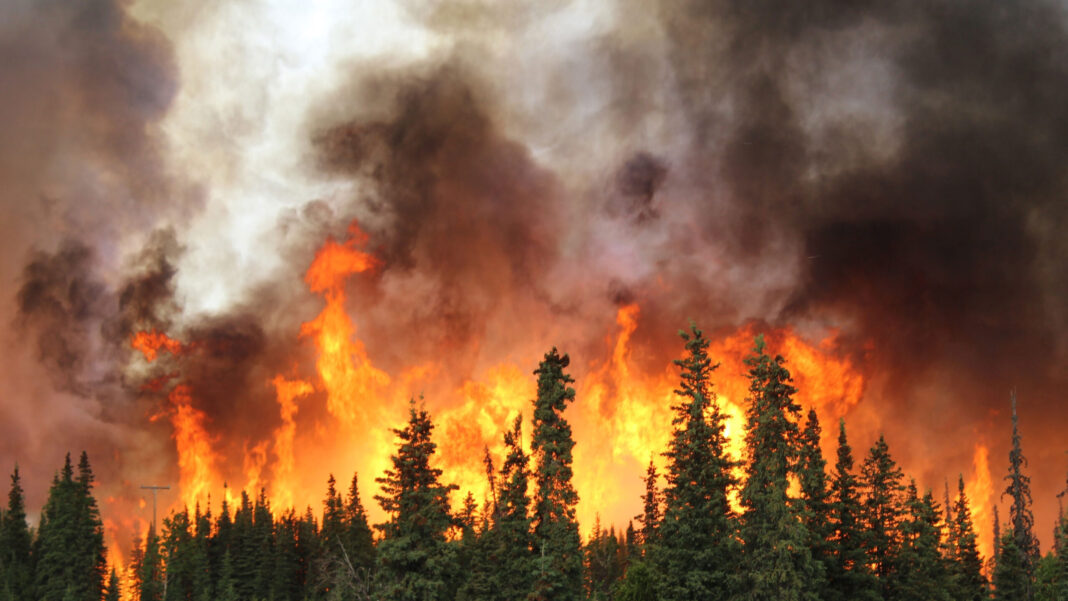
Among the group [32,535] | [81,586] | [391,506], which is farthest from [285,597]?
[391,506]

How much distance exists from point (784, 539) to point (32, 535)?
120729 mm

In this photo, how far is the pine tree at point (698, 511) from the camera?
50.2 meters

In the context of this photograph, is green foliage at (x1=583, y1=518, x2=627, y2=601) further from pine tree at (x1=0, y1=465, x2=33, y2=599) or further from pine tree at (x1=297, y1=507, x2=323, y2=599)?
pine tree at (x1=0, y1=465, x2=33, y2=599)

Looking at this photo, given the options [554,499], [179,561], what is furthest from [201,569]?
[554,499]

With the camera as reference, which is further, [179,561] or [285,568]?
[179,561]

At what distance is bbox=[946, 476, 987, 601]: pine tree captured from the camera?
71.7 meters

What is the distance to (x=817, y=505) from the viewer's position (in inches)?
2210

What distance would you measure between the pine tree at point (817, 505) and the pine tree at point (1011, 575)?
2514 centimetres

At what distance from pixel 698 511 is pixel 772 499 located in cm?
470

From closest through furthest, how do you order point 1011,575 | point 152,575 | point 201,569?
point 1011,575
point 201,569
point 152,575

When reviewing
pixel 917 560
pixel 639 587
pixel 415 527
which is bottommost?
pixel 639 587

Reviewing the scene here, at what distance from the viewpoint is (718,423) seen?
5341 cm

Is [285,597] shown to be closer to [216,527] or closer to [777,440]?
[216,527]

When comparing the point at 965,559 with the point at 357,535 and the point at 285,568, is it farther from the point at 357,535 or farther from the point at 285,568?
the point at 285,568
